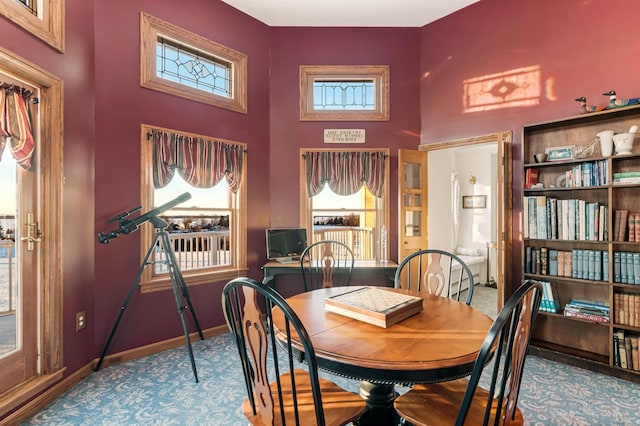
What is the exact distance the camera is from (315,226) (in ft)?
14.7

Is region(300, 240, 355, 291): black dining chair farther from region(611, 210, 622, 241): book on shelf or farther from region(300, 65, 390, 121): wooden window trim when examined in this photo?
region(611, 210, 622, 241): book on shelf

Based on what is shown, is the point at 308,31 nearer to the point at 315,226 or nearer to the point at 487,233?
the point at 315,226

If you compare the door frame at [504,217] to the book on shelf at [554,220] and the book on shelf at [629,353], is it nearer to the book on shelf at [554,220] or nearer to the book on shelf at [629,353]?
the book on shelf at [554,220]

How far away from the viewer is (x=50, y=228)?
8.26ft

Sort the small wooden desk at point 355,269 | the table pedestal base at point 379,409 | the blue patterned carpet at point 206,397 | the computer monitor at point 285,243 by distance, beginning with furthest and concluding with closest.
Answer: the computer monitor at point 285,243 < the small wooden desk at point 355,269 < the blue patterned carpet at point 206,397 < the table pedestal base at point 379,409

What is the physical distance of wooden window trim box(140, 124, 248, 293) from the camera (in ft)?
10.7

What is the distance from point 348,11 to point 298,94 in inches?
42.7

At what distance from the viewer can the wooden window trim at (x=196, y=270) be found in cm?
326

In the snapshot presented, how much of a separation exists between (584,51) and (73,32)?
4.33 meters

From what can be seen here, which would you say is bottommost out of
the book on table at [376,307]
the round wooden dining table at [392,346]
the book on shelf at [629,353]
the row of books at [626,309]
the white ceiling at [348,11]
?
the book on shelf at [629,353]

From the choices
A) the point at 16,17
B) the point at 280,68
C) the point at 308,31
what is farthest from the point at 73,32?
the point at 308,31

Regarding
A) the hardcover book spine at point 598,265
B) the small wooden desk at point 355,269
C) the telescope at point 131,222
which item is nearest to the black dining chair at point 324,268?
the small wooden desk at point 355,269

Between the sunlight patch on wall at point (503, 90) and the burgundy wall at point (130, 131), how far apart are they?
2.70 metres

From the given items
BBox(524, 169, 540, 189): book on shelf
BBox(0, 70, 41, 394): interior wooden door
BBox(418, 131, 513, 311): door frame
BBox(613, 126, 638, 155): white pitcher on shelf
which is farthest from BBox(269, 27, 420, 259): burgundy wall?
BBox(0, 70, 41, 394): interior wooden door
